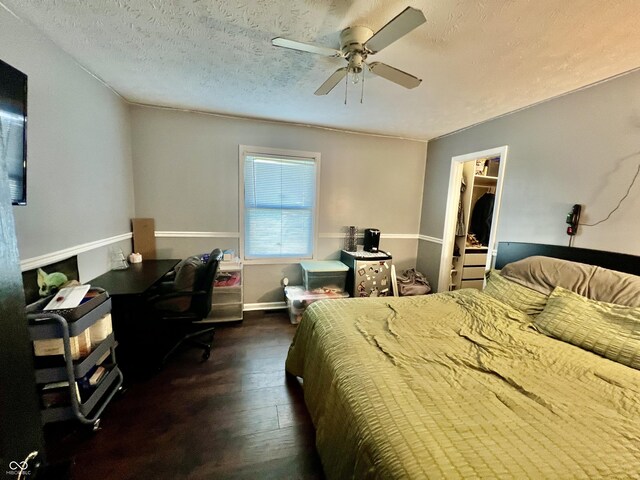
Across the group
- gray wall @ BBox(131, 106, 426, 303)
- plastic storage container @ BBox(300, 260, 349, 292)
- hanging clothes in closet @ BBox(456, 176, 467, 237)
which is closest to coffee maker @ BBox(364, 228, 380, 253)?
gray wall @ BBox(131, 106, 426, 303)

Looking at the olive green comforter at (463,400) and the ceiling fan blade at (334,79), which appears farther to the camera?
the ceiling fan blade at (334,79)

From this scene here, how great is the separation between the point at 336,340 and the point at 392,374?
39cm

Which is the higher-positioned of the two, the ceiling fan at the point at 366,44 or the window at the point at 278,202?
the ceiling fan at the point at 366,44

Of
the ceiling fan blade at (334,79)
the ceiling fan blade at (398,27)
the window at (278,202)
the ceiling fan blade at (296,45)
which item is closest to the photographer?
the ceiling fan blade at (398,27)

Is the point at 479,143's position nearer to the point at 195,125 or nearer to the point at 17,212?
the point at 195,125

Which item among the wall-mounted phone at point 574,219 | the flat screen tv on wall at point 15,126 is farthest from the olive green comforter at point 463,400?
the flat screen tv on wall at point 15,126

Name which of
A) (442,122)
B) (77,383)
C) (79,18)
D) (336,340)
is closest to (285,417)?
(336,340)

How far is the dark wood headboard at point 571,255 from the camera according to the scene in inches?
67.1

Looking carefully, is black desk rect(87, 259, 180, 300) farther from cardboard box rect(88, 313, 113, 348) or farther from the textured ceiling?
the textured ceiling

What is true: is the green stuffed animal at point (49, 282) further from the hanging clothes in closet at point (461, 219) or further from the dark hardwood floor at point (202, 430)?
the hanging clothes in closet at point (461, 219)

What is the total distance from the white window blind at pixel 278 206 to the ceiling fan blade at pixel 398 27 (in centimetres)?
199

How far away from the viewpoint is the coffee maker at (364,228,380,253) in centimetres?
343

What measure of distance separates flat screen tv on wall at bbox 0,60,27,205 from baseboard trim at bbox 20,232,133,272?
36 cm

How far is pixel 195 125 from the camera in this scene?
2846 millimetres
